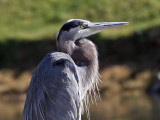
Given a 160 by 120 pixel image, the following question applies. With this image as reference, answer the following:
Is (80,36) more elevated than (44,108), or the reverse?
(80,36)

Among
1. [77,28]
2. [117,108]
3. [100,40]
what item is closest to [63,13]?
[100,40]

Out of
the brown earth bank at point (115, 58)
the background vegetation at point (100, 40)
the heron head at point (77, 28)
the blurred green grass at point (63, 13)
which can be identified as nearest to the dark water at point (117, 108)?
the background vegetation at point (100, 40)

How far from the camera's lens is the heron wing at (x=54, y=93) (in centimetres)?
512

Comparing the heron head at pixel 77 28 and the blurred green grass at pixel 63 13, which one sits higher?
the heron head at pixel 77 28

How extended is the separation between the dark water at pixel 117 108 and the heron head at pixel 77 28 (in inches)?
212

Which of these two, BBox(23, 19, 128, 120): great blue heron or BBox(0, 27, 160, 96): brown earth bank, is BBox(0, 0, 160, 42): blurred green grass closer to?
BBox(0, 27, 160, 96): brown earth bank

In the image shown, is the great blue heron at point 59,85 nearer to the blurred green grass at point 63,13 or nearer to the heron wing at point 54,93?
the heron wing at point 54,93

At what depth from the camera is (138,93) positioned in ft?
48.3

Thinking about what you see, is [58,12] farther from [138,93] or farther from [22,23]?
[138,93]

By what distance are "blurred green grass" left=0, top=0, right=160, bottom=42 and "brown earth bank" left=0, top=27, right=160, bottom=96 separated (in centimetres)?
97

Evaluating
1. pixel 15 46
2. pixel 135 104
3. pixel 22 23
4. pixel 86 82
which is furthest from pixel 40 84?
pixel 22 23

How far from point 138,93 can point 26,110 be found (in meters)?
9.83

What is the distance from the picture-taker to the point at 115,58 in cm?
1648

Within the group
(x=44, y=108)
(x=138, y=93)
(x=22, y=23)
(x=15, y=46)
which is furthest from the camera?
(x=22, y=23)
